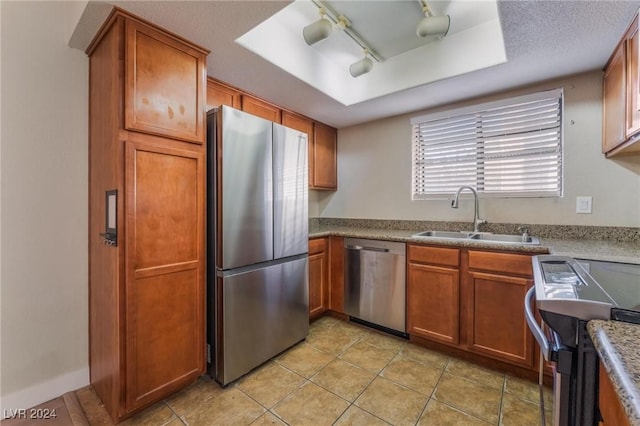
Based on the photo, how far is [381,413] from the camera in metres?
1.52

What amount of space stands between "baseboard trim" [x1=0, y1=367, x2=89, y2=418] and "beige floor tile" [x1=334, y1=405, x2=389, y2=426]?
1617mm

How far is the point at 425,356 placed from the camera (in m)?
2.11

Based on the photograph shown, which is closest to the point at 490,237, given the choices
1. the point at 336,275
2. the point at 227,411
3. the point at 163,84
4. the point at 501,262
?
the point at 501,262

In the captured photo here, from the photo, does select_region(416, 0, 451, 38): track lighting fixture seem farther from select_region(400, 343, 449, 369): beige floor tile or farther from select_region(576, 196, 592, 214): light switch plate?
select_region(400, 343, 449, 369): beige floor tile

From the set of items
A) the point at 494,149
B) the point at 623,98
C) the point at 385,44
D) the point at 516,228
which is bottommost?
the point at 516,228

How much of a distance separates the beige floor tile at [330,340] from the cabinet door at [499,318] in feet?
3.07

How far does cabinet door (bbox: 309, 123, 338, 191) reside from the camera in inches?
121

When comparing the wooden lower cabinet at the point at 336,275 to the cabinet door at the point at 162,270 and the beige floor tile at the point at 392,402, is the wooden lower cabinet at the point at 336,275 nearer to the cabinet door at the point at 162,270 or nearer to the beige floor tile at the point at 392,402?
the beige floor tile at the point at 392,402

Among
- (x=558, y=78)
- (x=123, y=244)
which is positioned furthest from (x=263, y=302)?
(x=558, y=78)

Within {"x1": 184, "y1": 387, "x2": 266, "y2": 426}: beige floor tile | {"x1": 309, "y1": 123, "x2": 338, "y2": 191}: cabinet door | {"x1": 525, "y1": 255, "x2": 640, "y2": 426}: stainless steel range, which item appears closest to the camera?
{"x1": 525, "y1": 255, "x2": 640, "y2": 426}: stainless steel range

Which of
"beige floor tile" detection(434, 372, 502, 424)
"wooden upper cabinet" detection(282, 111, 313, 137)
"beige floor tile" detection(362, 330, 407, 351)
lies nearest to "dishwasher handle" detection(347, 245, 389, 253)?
"beige floor tile" detection(362, 330, 407, 351)

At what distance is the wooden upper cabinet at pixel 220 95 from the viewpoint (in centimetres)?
207

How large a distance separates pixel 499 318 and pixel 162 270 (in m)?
2.18

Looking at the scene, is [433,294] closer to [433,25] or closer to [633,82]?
[633,82]
